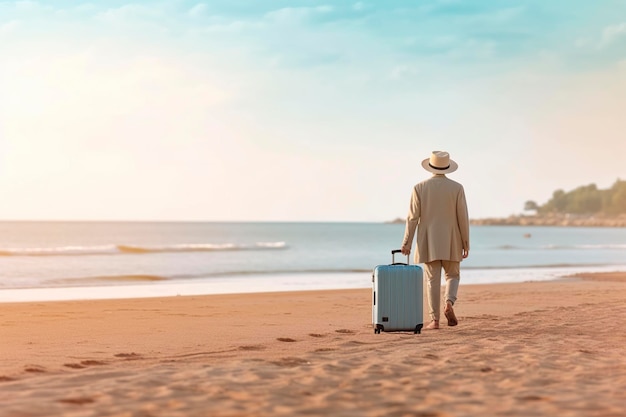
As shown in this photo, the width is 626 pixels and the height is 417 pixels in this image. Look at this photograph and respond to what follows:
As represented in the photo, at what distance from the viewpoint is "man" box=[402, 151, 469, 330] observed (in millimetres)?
9367

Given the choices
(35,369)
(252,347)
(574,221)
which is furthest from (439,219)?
(574,221)

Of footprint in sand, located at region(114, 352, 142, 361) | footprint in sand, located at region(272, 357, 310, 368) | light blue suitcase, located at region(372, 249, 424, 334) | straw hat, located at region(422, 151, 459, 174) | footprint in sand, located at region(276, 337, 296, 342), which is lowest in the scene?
footprint in sand, located at region(276, 337, 296, 342)

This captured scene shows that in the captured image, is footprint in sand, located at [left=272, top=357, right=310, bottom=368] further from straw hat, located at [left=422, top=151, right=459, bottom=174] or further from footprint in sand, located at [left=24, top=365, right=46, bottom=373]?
straw hat, located at [left=422, top=151, right=459, bottom=174]

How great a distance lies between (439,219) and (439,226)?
8 centimetres

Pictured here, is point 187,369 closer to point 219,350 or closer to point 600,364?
point 219,350

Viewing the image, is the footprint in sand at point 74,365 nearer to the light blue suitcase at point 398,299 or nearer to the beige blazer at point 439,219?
the light blue suitcase at point 398,299

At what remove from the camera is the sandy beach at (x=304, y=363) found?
16.3 feet

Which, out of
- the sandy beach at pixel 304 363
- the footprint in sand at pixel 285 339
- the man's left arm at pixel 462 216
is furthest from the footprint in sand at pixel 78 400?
the man's left arm at pixel 462 216

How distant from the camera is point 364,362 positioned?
21.5ft

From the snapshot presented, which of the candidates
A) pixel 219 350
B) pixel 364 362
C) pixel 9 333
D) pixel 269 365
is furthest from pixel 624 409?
pixel 9 333

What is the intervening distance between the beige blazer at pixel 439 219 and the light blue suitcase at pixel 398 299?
1.83ft

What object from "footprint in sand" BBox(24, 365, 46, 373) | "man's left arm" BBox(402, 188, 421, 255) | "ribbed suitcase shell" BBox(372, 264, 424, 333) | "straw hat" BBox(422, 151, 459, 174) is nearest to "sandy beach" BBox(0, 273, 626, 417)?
"footprint in sand" BBox(24, 365, 46, 373)

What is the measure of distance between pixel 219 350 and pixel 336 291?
888 cm

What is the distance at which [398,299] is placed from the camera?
8.87 m
